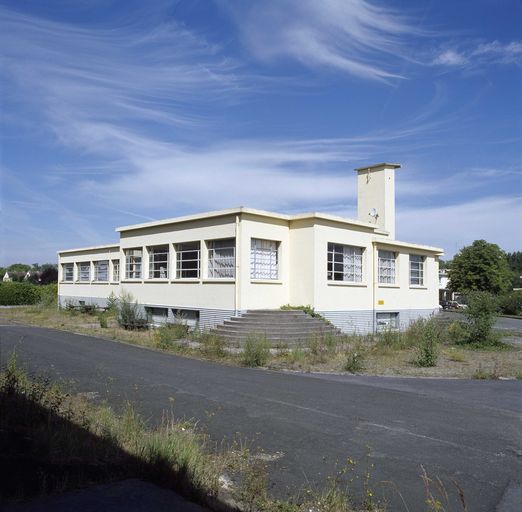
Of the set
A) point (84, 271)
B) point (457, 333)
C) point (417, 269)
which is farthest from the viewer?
point (84, 271)

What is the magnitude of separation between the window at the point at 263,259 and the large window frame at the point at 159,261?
515 centimetres

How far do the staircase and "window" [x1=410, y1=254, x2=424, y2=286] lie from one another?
1004 cm

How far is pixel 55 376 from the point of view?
10602 millimetres

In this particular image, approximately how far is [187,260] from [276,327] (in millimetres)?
6246

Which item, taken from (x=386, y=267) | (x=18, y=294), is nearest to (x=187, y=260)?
(x=386, y=267)

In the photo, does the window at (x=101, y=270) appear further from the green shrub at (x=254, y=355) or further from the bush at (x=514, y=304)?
the bush at (x=514, y=304)

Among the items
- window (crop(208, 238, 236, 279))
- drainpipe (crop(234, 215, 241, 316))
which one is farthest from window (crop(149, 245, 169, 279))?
drainpipe (crop(234, 215, 241, 316))

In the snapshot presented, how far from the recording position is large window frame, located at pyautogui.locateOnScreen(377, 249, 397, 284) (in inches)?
1029

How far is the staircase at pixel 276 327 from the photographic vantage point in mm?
18609

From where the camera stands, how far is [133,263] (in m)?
27.6

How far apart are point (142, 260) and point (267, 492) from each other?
22154 mm

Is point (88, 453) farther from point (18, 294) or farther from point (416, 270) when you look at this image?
point (18, 294)

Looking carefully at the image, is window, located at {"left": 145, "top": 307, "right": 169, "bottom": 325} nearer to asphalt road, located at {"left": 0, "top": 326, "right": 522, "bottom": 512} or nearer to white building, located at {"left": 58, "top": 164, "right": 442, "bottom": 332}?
white building, located at {"left": 58, "top": 164, "right": 442, "bottom": 332}

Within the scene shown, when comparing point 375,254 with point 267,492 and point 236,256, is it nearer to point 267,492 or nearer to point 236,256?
point 236,256
